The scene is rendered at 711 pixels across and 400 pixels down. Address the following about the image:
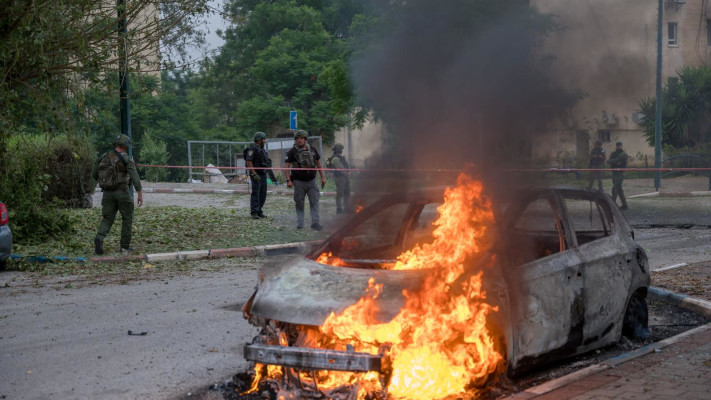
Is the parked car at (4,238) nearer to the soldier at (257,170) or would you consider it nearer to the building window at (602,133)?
the soldier at (257,170)

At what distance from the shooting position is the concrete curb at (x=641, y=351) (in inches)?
215

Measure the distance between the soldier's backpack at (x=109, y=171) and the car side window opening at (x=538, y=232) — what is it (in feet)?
27.2

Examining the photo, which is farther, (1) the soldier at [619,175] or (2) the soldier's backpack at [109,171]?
(1) the soldier at [619,175]

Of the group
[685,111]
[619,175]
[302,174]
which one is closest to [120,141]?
[302,174]

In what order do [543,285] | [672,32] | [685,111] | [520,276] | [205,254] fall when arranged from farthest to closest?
[685,111]
[205,254]
[672,32]
[543,285]
[520,276]

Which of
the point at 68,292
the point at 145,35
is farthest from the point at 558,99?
the point at 145,35

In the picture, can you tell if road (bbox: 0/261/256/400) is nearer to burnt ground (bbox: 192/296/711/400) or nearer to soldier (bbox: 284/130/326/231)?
burnt ground (bbox: 192/296/711/400)

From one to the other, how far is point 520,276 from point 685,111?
15.9 meters

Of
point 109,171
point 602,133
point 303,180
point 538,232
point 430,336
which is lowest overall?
point 430,336

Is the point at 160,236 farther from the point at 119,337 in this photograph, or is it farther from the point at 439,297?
the point at 439,297

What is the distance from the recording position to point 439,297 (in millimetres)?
5160

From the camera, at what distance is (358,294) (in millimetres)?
5207

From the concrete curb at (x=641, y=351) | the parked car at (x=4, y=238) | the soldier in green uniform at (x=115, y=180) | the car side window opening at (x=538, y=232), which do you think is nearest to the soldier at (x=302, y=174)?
the soldier in green uniform at (x=115, y=180)

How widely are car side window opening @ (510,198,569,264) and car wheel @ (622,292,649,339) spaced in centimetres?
119
